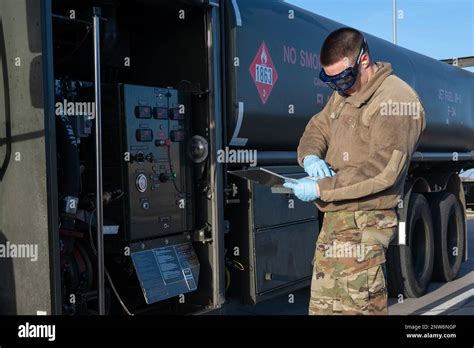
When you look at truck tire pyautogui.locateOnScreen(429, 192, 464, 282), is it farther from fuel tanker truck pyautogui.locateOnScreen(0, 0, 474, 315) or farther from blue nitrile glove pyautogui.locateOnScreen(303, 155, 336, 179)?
blue nitrile glove pyautogui.locateOnScreen(303, 155, 336, 179)

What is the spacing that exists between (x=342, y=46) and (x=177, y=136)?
Result: 62.0 inches

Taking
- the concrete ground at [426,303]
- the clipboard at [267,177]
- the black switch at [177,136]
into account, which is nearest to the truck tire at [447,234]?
the concrete ground at [426,303]

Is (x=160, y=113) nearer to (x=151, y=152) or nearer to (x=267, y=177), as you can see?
(x=151, y=152)

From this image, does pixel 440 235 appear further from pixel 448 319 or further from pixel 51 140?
pixel 51 140

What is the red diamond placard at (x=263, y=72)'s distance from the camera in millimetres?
4762

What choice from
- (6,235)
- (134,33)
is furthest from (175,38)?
(6,235)

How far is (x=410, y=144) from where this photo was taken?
3.10m

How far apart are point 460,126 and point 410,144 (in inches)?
238

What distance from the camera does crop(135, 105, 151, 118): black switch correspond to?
4086 mm

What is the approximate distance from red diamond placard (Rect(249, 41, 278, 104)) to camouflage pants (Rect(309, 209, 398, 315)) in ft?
5.71

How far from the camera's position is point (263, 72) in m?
4.84

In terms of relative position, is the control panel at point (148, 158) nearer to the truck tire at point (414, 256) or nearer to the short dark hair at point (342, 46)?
the short dark hair at point (342, 46)

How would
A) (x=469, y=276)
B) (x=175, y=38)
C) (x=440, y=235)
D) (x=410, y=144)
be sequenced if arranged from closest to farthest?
(x=410, y=144) < (x=175, y=38) < (x=440, y=235) < (x=469, y=276)

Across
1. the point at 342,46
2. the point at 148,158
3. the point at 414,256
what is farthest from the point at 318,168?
the point at 414,256
